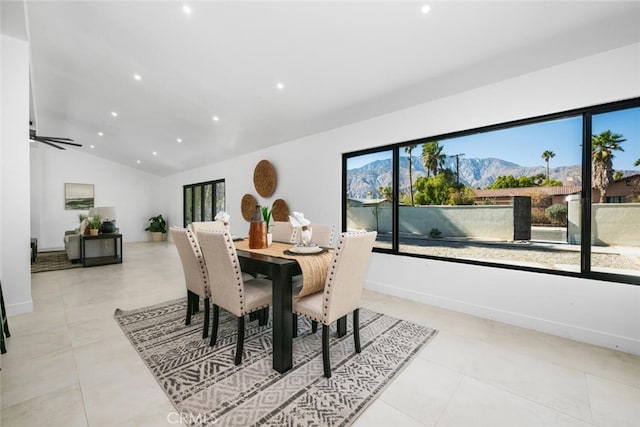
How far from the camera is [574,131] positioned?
2.50 metres

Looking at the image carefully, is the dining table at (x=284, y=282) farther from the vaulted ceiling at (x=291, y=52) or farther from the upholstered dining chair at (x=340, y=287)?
the vaulted ceiling at (x=291, y=52)

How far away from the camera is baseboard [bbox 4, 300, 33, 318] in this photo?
2861mm

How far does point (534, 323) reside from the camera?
2.56 metres

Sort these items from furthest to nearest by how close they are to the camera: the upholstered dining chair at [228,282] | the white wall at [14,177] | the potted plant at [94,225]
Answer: the potted plant at [94,225] → the white wall at [14,177] → the upholstered dining chair at [228,282]

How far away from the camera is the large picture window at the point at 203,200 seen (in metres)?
7.43

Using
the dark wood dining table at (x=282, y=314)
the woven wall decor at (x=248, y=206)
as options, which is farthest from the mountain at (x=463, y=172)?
the woven wall decor at (x=248, y=206)

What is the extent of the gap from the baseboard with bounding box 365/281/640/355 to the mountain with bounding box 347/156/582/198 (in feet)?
4.34

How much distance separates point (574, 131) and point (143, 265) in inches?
276

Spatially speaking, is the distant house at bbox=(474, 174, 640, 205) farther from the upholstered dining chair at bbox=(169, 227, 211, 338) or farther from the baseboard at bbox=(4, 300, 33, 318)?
the baseboard at bbox=(4, 300, 33, 318)

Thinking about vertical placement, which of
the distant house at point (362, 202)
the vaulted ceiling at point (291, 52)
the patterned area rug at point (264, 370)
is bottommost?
the patterned area rug at point (264, 370)

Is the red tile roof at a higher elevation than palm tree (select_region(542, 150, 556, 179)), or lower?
lower

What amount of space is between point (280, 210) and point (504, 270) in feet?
11.8

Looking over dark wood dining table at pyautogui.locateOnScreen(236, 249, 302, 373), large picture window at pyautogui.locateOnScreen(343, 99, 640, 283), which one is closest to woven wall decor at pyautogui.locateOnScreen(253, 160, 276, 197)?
large picture window at pyautogui.locateOnScreen(343, 99, 640, 283)

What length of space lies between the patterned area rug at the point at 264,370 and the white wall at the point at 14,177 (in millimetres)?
1230
